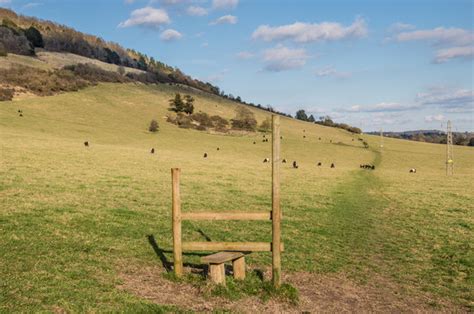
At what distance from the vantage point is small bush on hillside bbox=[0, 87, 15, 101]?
280 feet

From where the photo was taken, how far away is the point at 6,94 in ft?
286

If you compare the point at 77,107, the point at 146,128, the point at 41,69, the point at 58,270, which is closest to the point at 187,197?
the point at 58,270

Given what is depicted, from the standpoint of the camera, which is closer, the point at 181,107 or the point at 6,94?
the point at 6,94

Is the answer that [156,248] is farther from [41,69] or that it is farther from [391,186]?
[41,69]

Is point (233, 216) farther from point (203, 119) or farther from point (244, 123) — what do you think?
point (244, 123)

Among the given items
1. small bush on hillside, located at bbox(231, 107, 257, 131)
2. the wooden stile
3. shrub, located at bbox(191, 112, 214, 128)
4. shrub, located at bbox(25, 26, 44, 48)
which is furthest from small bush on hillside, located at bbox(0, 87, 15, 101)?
the wooden stile

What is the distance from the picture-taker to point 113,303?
9.46 m

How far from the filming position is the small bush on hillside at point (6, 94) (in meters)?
85.5

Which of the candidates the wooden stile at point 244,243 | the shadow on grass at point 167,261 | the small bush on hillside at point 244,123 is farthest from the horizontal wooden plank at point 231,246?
the small bush on hillside at point 244,123

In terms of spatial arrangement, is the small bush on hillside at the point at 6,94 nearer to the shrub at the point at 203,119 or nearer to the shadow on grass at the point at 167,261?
the shrub at the point at 203,119

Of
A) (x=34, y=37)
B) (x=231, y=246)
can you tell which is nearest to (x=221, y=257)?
(x=231, y=246)

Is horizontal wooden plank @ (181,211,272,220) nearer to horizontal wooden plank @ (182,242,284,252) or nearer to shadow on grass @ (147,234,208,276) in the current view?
horizontal wooden plank @ (182,242,284,252)

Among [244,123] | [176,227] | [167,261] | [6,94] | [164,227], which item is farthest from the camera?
[244,123]

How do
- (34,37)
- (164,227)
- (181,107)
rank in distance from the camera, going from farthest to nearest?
(34,37)
(181,107)
(164,227)
